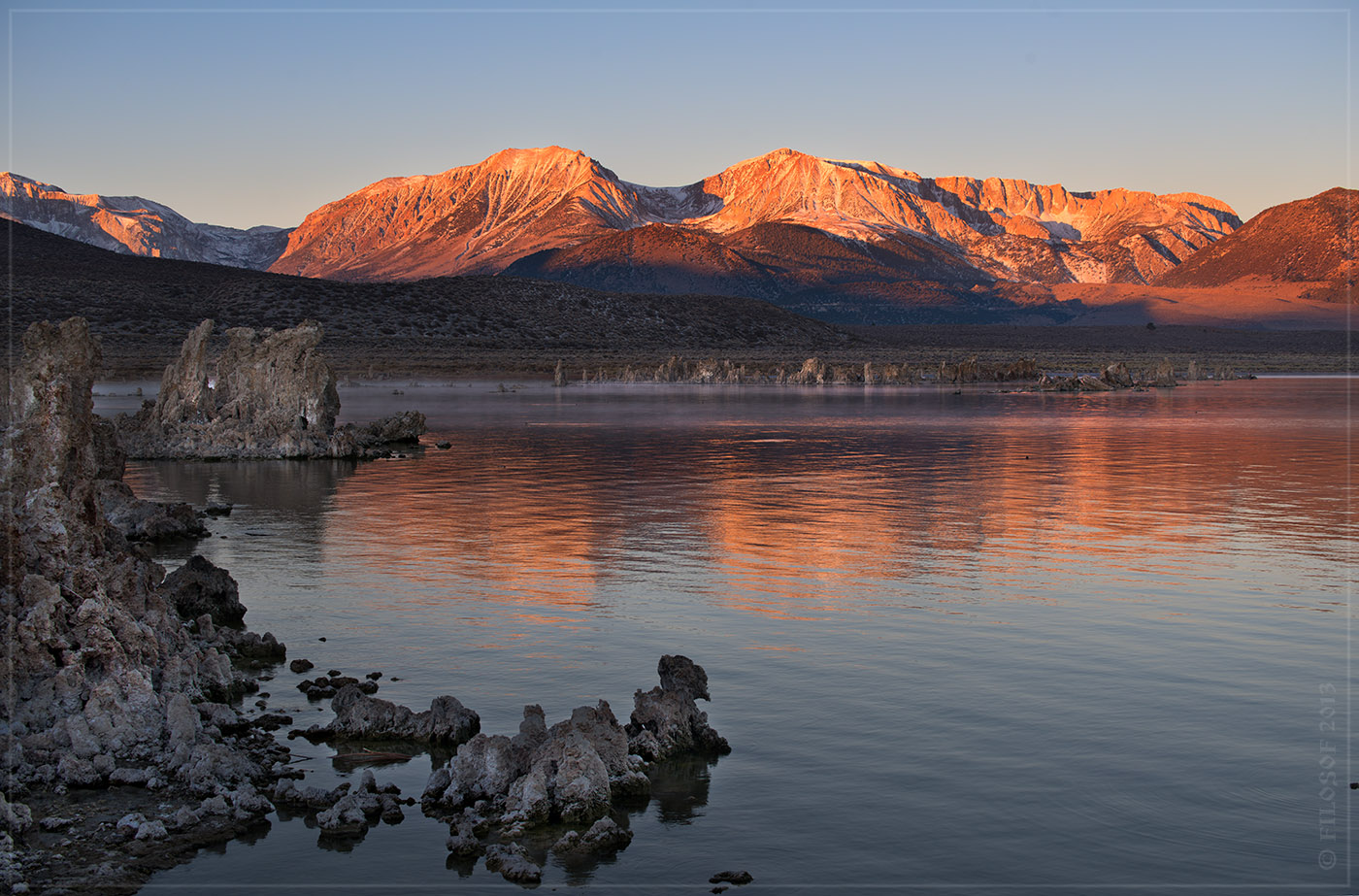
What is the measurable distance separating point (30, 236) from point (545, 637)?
14045 cm

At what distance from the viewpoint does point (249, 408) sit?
32.0 metres

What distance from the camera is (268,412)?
103ft

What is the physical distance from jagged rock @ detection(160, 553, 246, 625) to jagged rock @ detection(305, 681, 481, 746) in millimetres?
3776

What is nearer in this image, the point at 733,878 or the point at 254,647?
the point at 733,878

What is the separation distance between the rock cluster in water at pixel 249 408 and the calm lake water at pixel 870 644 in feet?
9.04

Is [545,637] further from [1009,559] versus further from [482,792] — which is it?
[1009,559]

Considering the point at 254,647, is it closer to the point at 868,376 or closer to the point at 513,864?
the point at 513,864

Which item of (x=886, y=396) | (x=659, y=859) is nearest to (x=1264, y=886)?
(x=659, y=859)

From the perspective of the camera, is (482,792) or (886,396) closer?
(482,792)

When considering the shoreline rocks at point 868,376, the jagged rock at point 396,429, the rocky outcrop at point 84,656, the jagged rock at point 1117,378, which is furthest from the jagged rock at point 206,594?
the jagged rock at point 1117,378

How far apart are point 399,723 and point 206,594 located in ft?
14.3

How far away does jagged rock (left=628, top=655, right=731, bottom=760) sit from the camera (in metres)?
9.38

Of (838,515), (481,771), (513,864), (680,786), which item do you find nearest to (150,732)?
(481,771)

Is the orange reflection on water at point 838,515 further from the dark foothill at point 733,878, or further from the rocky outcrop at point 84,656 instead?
the dark foothill at point 733,878
